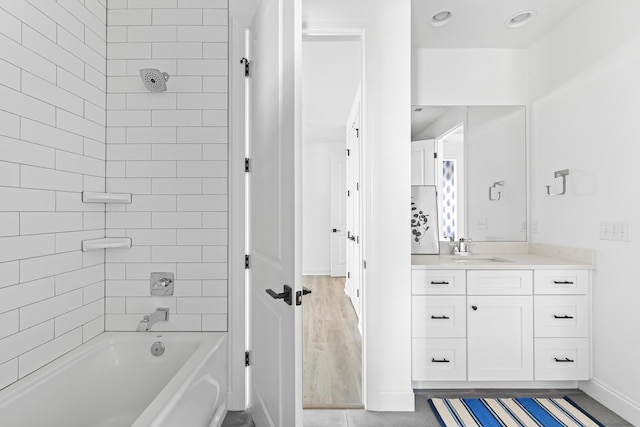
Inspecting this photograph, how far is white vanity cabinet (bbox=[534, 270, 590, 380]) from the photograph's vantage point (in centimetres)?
227

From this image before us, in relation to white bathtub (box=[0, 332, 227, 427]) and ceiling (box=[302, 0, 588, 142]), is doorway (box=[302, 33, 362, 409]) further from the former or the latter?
white bathtub (box=[0, 332, 227, 427])

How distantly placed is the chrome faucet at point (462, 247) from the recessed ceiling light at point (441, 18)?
5.36 feet

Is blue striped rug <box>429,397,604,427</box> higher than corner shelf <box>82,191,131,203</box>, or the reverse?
corner shelf <box>82,191,131,203</box>

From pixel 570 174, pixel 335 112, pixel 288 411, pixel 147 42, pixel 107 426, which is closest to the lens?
pixel 288 411

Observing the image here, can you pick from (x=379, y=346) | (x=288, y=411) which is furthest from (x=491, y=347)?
(x=288, y=411)

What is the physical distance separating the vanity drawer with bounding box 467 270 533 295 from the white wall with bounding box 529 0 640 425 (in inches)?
17.4

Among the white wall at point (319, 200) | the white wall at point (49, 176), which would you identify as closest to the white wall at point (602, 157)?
the white wall at point (49, 176)

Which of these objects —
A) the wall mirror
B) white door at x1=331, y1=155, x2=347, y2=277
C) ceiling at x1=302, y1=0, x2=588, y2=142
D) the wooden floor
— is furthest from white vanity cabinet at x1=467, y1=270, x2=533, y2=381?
white door at x1=331, y1=155, x2=347, y2=277

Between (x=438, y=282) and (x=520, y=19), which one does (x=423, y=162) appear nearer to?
(x=438, y=282)

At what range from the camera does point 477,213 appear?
2.92 m

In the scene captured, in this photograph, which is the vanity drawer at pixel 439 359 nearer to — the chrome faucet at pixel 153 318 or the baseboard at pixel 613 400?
the baseboard at pixel 613 400

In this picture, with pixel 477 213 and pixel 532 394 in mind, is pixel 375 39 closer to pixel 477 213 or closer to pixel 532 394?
pixel 477 213

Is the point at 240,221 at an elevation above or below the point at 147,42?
below

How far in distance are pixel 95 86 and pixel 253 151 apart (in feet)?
3.06
